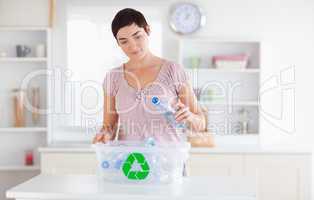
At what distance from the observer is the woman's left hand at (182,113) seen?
239cm

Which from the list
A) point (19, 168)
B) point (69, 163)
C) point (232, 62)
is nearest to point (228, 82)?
point (232, 62)

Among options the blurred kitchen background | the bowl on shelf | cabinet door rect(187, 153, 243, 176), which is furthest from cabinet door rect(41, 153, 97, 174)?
the bowl on shelf

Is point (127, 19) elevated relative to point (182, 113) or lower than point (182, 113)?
elevated

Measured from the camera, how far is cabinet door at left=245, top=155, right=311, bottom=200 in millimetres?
4152

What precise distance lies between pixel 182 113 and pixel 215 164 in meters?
1.86

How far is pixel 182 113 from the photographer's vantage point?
2.39 metres

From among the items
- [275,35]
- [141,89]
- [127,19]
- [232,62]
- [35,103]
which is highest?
[275,35]

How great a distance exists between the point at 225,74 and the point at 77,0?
4.47ft

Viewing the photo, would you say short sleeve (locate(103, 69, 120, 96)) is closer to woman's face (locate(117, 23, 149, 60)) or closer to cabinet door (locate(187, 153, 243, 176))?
woman's face (locate(117, 23, 149, 60))

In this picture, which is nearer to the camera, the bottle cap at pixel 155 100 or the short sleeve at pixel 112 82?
the bottle cap at pixel 155 100

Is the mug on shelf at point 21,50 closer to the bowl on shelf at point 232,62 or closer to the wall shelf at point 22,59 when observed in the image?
the wall shelf at point 22,59

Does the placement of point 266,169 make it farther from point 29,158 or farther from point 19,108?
point 19,108

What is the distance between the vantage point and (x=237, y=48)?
181 inches

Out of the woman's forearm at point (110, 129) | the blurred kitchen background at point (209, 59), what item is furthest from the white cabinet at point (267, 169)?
the woman's forearm at point (110, 129)
